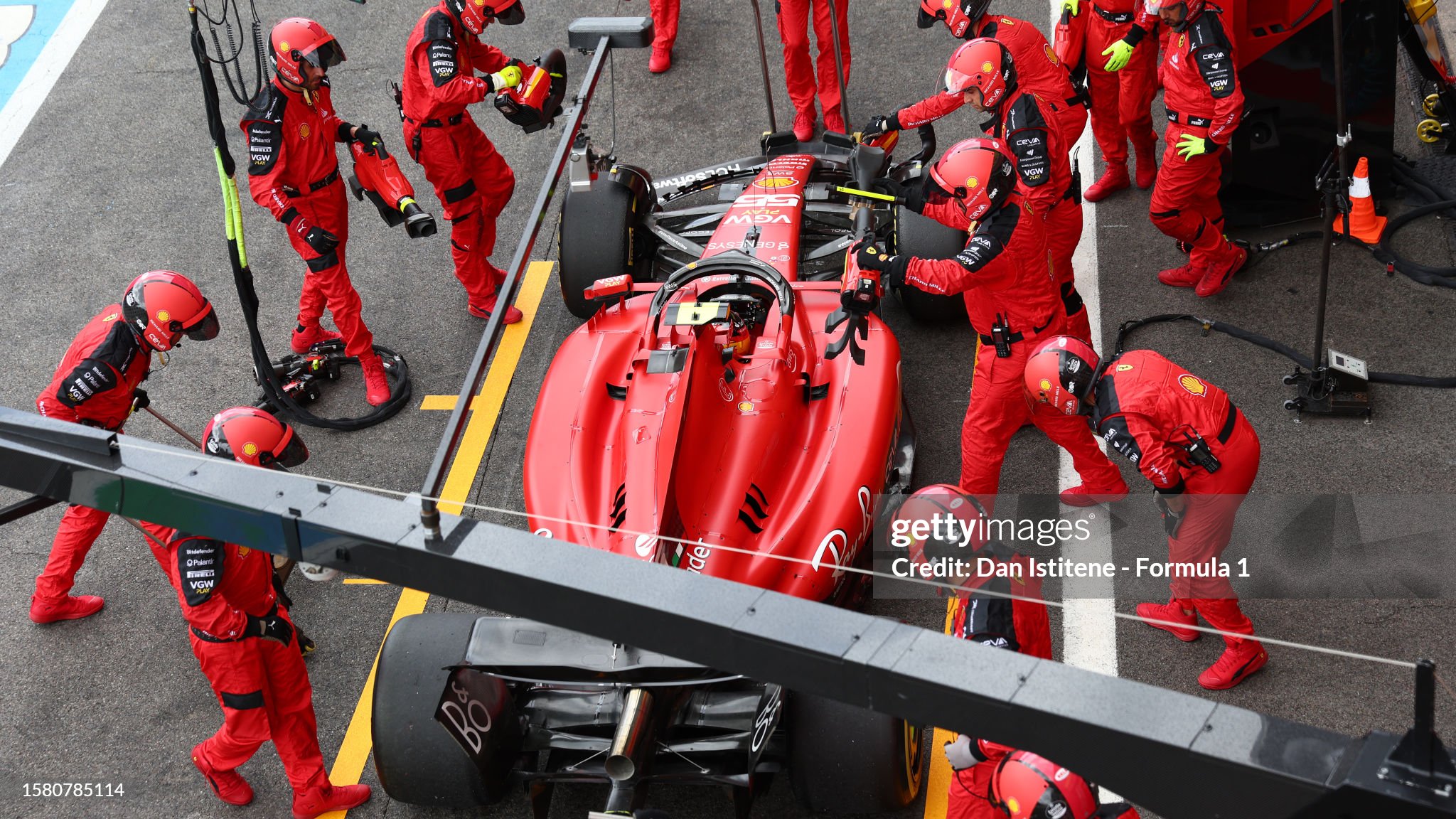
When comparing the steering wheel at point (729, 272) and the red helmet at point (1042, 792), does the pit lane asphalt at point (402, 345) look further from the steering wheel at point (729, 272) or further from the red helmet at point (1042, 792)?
the red helmet at point (1042, 792)

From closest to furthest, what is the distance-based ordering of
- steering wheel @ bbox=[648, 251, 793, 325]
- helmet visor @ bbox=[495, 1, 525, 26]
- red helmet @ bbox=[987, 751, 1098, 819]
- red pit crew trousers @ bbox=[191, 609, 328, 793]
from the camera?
red helmet @ bbox=[987, 751, 1098, 819], red pit crew trousers @ bbox=[191, 609, 328, 793], steering wheel @ bbox=[648, 251, 793, 325], helmet visor @ bbox=[495, 1, 525, 26]

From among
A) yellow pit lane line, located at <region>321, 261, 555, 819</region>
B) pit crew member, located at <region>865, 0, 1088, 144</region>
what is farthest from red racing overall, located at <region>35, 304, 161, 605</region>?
pit crew member, located at <region>865, 0, 1088, 144</region>

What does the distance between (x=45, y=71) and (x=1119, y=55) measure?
28.3 ft

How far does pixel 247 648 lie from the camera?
5.28 meters

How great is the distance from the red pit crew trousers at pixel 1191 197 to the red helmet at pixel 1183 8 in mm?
521

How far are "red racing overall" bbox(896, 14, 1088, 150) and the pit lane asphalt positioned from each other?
1159 millimetres

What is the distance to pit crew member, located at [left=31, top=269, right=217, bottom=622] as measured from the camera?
20.5 ft

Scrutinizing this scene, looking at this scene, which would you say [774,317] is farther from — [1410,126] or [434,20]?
[1410,126]

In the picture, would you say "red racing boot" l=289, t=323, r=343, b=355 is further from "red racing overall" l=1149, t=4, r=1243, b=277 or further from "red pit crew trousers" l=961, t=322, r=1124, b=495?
"red racing overall" l=1149, t=4, r=1243, b=277

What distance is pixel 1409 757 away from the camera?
202cm

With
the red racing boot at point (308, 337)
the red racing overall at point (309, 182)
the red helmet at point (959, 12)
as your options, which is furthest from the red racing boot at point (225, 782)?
the red helmet at point (959, 12)

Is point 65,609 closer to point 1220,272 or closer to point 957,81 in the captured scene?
point 957,81

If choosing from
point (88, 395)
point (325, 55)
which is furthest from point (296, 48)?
point (88, 395)

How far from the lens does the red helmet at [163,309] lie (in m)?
6.34
